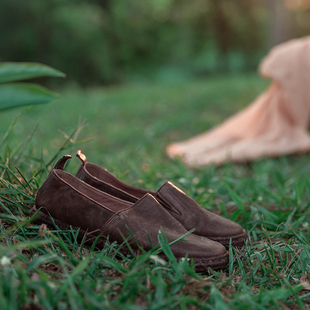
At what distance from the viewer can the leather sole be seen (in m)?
0.92

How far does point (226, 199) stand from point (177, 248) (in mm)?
803

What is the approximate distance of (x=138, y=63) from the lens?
1759 centimetres

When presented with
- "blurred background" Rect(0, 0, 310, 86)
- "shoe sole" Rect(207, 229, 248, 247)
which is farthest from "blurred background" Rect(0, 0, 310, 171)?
"shoe sole" Rect(207, 229, 248, 247)

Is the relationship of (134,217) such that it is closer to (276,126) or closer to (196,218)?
(196,218)

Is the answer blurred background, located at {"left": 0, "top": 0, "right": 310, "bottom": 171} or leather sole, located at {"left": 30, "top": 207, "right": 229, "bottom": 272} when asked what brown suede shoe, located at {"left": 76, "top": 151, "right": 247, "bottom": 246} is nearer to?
leather sole, located at {"left": 30, "top": 207, "right": 229, "bottom": 272}

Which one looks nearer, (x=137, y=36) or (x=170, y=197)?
(x=170, y=197)

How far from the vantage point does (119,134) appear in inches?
144

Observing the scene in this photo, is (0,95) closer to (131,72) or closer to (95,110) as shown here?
(95,110)

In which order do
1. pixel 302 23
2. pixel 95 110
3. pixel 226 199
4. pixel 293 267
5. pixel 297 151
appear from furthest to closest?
pixel 302 23
pixel 95 110
pixel 297 151
pixel 226 199
pixel 293 267

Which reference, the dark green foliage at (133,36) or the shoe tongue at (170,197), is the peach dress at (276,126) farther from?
the dark green foliage at (133,36)

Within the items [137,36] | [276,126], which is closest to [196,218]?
[276,126]

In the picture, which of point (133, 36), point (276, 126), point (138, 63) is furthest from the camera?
point (138, 63)

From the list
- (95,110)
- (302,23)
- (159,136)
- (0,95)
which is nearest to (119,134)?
(159,136)

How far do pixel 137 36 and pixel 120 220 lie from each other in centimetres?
1720
